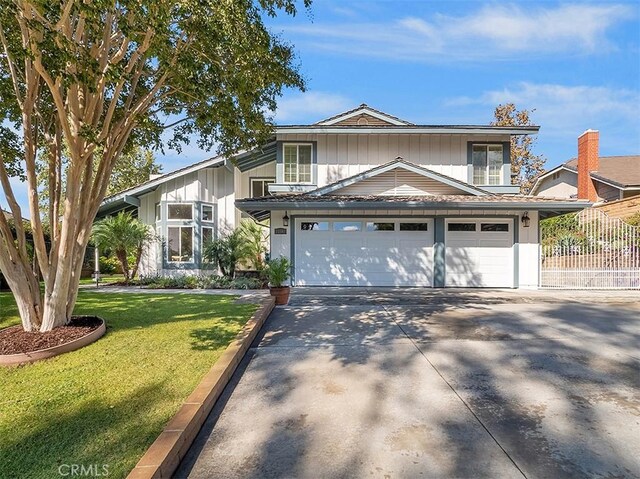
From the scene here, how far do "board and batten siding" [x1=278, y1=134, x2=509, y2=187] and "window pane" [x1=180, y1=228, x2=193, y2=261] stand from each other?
5.86 m

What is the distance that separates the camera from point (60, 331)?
4758mm

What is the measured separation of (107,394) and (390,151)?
11.8 meters

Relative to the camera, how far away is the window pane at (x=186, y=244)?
1333cm

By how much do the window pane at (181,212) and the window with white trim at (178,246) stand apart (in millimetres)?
409

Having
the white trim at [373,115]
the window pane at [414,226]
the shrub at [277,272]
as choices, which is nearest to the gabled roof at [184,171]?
the white trim at [373,115]

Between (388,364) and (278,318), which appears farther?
(278,318)

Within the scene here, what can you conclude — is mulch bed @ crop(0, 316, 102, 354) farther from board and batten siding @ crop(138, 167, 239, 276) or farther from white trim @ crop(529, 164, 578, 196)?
white trim @ crop(529, 164, 578, 196)

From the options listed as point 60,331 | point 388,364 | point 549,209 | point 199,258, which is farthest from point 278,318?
point 549,209

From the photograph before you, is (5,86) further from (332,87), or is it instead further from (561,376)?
(561,376)

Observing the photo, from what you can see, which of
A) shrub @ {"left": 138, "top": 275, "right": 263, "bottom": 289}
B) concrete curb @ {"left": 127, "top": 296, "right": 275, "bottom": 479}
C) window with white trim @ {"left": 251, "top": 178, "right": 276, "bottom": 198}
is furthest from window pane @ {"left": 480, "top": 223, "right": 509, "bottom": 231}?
concrete curb @ {"left": 127, "top": 296, "right": 275, "bottom": 479}

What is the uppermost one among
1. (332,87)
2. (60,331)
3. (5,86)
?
(332,87)

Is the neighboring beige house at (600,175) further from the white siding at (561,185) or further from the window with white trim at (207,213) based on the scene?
the window with white trim at (207,213)

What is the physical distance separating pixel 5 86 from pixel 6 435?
19.1 feet

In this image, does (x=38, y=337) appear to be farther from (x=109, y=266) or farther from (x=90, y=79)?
(x=109, y=266)
